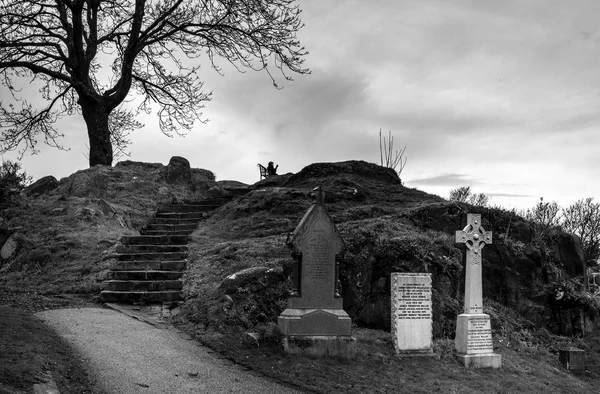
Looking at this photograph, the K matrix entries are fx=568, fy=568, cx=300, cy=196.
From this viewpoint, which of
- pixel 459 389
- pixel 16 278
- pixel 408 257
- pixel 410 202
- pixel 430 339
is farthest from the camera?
pixel 410 202

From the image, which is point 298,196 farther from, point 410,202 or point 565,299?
point 565,299

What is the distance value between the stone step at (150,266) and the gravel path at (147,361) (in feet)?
9.95

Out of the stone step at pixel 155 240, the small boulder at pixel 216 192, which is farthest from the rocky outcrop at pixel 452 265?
the small boulder at pixel 216 192

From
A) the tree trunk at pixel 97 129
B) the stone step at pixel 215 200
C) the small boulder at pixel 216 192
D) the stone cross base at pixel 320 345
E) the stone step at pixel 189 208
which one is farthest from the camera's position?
the small boulder at pixel 216 192

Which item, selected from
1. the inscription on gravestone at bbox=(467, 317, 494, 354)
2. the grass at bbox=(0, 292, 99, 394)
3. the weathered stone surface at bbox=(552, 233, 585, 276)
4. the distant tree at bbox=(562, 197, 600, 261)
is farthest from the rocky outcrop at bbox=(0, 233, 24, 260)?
the distant tree at bbox=(562, 197, 600, 261)

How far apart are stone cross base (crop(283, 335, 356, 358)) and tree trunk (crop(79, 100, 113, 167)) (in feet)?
48.6

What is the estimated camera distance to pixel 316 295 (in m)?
9.09

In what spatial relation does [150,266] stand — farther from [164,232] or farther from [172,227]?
[172,227]

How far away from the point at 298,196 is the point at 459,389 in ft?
29.9

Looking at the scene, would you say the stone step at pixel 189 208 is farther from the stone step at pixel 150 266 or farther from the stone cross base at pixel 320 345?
the stone cross base at pixel 320 345

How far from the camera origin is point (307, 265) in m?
9.12

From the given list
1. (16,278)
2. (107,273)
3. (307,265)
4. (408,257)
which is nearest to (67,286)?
(107,273)

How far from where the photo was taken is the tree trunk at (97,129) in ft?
67.9

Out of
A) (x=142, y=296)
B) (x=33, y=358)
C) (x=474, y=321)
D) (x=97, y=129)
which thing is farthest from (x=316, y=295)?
(x=97, y=129)
